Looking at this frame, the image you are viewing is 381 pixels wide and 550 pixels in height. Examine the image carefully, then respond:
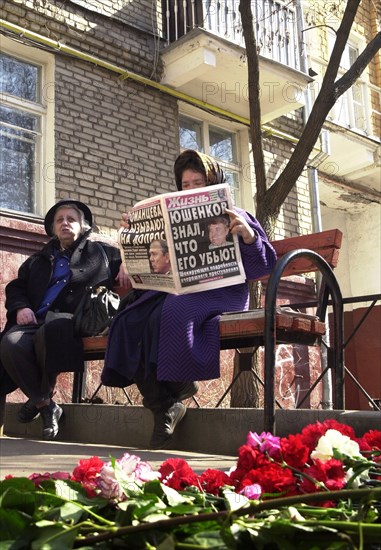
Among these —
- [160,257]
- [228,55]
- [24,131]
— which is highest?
[228,55]

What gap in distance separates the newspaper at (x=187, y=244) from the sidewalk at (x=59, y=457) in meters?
0.75

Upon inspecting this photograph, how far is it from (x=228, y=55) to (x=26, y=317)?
19.8ft

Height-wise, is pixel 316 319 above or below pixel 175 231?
below

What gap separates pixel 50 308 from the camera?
4.44 metres

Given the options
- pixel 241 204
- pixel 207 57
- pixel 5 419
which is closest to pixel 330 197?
pixel 241 204

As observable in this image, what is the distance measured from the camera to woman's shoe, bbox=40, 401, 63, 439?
13.4 ft

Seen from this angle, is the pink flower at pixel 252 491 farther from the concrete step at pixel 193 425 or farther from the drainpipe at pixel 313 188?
the drainpipe at pixel 313 188

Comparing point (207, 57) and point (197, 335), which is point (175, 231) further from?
point (207, 57)

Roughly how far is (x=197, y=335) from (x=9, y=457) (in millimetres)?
947

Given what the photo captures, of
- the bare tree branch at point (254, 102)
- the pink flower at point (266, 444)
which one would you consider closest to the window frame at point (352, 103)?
the bare tree branch at point (254, 102)

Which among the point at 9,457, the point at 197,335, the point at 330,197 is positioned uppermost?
the point at 330,197

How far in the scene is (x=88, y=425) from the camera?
13.9 feet

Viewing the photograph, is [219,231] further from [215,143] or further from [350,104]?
[350,104]

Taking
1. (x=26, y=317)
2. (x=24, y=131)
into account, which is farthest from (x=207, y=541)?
(x=24, y=131)
